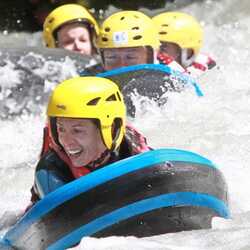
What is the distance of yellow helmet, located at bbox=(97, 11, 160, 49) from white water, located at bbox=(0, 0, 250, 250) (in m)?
0.49

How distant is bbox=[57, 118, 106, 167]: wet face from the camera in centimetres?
338

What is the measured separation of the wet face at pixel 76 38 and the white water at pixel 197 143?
37.1 inches

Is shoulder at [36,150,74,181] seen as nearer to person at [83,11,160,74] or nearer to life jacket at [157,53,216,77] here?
person at [83,11,160,74]

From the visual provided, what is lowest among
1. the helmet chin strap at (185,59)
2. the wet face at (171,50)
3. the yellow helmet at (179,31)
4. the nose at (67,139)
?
the helmet chin strap at (185,59)

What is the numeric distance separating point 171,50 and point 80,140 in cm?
336

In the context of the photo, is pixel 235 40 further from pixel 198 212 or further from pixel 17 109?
pixel 198 212

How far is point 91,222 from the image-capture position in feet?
9.95

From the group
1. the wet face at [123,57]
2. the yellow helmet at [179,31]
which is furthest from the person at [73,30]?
the wet face at [123,57]

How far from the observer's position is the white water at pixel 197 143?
117 inches

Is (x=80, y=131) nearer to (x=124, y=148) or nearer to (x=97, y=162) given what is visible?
(x=97, y=162)

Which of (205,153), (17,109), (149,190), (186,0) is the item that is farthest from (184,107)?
(186,0)

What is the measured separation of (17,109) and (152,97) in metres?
1.30

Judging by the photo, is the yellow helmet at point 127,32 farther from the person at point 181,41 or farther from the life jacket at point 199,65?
the person at point 181,41

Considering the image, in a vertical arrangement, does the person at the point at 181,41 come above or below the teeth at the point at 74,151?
below
